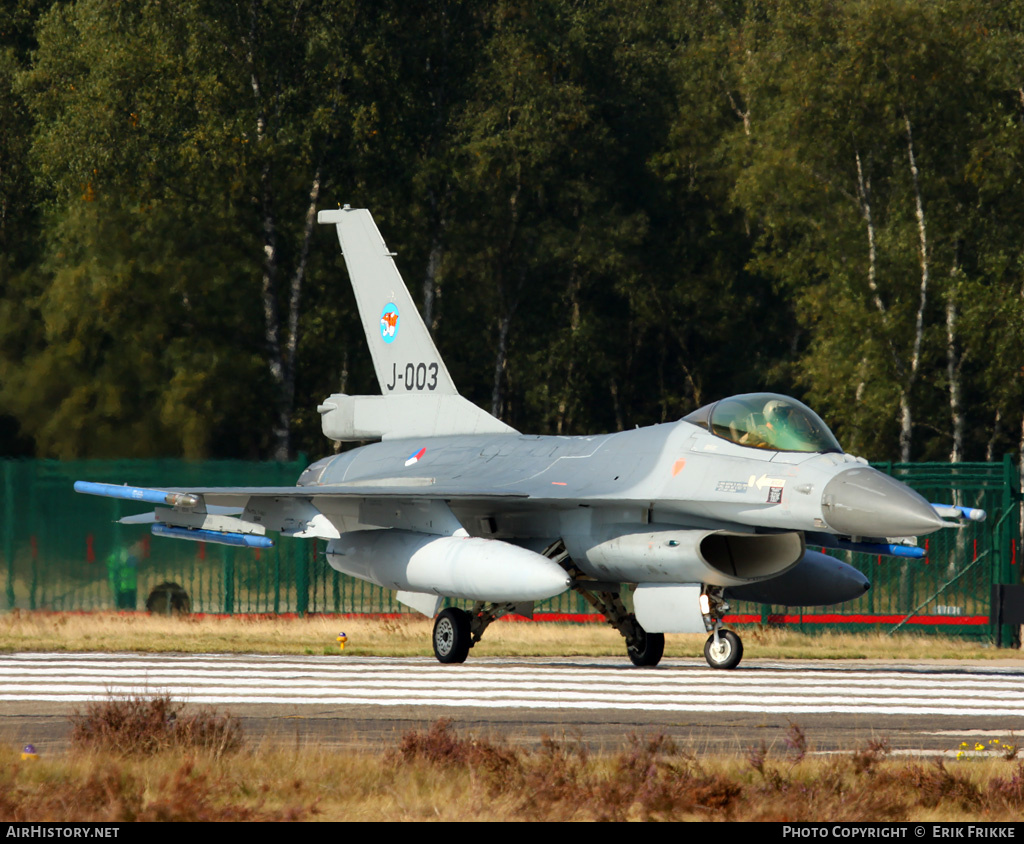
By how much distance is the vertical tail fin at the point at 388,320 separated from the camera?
19906 millimetres

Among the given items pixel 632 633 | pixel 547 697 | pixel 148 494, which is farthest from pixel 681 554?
pixel 148 494

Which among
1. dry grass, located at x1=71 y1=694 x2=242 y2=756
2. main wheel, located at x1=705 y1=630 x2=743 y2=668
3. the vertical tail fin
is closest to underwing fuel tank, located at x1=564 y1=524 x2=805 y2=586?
main wheel, located at x1=705 y1=630 x2=743 y2=668

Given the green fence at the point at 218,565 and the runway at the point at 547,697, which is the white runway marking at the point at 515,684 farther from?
the green fence at the point at 218,565

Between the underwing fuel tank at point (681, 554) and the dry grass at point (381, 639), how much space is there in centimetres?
282

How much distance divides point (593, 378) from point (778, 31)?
12.9 m

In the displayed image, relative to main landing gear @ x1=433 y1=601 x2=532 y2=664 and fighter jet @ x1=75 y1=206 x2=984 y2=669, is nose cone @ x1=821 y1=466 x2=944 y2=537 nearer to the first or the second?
fighter jet @ x1=75 y1=206 x2=984 y2=669

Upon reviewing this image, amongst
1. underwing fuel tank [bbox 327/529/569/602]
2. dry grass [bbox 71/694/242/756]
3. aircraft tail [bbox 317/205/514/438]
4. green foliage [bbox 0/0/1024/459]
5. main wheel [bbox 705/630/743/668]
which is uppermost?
green foliage [bbox 0/0/1024/459]

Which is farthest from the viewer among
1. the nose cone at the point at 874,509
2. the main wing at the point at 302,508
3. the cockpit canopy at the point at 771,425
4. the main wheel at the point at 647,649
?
the main wheel at the point at 647,649

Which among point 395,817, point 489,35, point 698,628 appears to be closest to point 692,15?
point 489,35

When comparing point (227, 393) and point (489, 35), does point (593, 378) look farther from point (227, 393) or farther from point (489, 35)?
point (227, 393)

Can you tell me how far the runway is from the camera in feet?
34.4

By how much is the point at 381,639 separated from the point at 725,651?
6.27 metres

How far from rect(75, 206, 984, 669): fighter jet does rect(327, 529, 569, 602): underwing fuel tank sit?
2 cm

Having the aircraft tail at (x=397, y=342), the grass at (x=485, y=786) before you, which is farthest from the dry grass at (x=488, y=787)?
the aircraft tail at (x=397, y=342)
